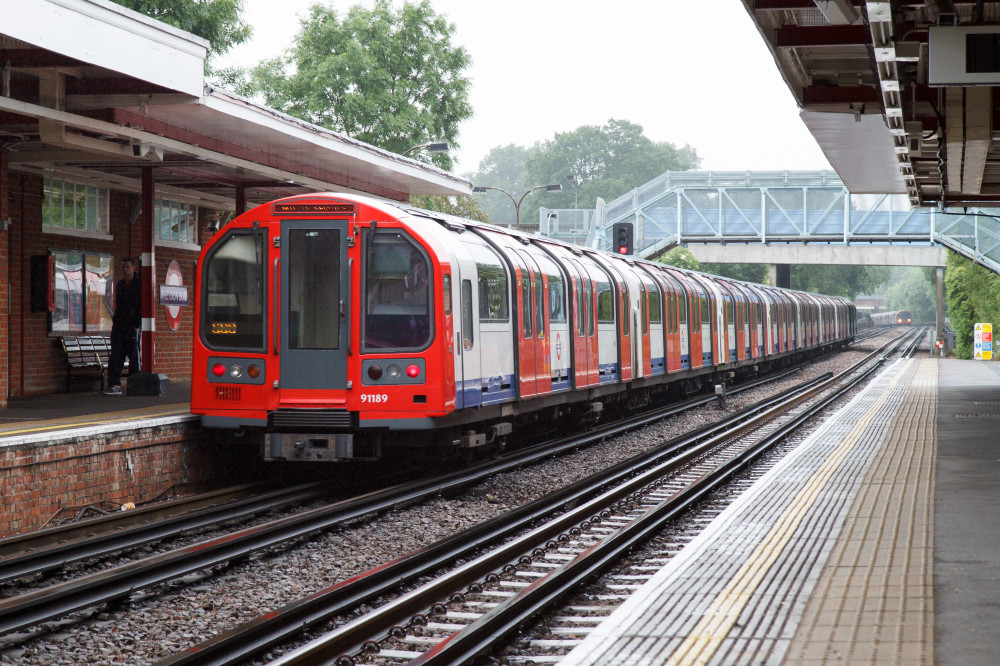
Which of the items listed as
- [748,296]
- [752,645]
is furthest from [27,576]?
[748,296]

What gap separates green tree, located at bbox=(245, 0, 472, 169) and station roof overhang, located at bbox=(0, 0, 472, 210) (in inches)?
905

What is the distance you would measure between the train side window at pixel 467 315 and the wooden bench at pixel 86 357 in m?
6.44

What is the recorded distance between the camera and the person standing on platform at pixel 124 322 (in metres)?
14.7

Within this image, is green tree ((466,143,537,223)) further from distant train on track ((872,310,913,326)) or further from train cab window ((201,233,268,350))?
train cab window ((201,233,268,350))

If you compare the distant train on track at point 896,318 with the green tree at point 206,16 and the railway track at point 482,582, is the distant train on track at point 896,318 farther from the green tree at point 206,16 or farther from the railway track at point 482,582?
the railway track at point 482,582

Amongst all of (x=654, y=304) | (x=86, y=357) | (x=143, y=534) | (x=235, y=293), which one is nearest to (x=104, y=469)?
(x=143, y=534)

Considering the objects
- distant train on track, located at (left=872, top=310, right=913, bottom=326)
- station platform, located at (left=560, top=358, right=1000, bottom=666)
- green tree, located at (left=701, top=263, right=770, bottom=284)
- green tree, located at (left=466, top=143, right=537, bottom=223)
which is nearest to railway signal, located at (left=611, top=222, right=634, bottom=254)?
station platform, located at (left=560, top=358, right=1000, bottom=666)

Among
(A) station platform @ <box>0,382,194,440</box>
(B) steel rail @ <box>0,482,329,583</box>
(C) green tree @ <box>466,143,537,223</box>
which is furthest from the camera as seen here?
(C) green tree @ <box>466,143,537,223</box>

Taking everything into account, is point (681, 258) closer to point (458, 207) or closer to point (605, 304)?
point (458, 207)

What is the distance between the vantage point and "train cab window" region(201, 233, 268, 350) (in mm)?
11312

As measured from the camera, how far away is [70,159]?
542 inches

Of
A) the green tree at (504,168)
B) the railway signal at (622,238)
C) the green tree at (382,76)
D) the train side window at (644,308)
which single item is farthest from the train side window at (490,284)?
the green tree at (504,168)

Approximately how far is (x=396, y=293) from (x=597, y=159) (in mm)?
104595

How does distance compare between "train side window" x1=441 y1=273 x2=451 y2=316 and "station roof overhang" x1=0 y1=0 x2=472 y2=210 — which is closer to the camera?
"station roof overhang" x1=0 y1=0 x2=472 y2=210
